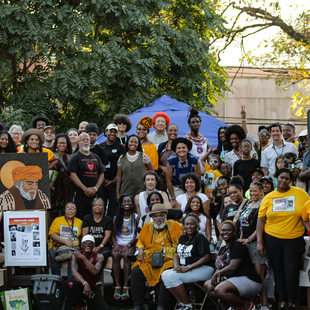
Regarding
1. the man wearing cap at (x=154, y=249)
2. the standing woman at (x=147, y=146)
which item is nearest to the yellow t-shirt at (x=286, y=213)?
the man wearing cap at (x=154, y=249)

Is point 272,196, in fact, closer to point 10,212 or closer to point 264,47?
point 10,212

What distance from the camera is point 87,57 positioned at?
1664 cm

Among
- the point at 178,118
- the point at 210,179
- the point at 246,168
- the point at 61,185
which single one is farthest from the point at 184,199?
the point at 178,118

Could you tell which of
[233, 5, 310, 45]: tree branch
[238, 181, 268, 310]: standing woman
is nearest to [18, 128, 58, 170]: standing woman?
[238, 181, 268, 310]: standing woman

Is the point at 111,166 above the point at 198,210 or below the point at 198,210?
above

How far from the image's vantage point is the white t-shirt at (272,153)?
10883mm

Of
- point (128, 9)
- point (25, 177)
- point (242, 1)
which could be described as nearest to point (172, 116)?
point (128, 9)

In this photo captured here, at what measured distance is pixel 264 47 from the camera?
21.7m

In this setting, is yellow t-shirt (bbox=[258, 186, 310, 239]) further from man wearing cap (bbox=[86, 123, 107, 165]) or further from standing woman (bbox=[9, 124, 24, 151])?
standing woman (bbox=[9, 124, 24, 151])

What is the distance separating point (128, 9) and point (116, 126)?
6.91 metres

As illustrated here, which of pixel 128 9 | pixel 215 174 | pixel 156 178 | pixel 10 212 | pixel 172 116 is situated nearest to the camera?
pixel 10 212

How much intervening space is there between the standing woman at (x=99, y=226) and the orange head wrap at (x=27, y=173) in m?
1.00

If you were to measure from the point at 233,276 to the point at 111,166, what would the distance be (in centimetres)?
328

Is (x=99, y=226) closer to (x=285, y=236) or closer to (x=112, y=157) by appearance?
(x=112, y=157)
